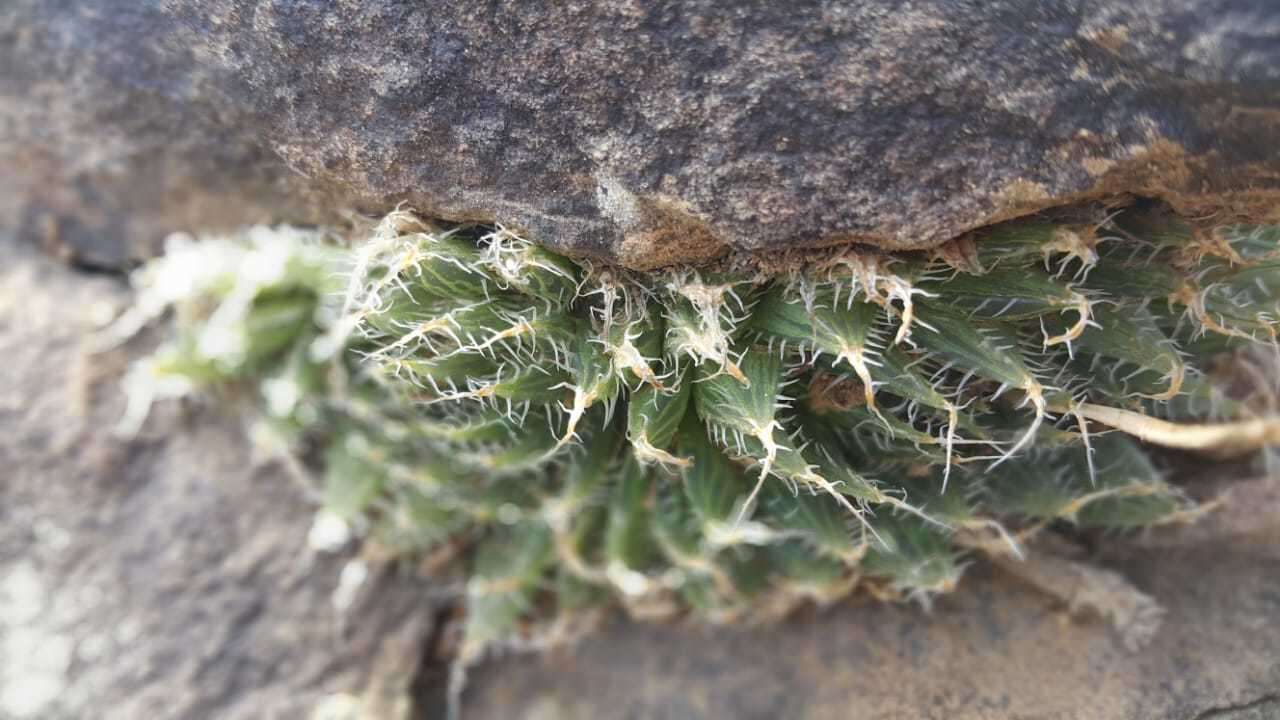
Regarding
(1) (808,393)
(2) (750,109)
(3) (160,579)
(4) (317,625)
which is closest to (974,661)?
(1) (808,393)

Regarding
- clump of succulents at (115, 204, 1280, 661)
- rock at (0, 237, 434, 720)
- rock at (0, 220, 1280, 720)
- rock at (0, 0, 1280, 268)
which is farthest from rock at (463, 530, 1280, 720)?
rock at (0, 0, 1280, 268)

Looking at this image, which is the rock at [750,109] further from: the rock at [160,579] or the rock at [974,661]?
the rock at [160,579]

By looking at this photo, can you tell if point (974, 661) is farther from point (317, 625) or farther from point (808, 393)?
point (317, 625)

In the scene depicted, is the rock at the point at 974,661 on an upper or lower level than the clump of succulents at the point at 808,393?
lower

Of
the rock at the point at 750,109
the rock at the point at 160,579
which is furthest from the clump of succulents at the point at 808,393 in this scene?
the rock at the point at 160,579

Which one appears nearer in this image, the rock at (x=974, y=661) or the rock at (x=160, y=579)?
the rock at (x=974, y=661)

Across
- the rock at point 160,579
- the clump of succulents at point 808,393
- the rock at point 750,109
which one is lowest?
the rock at point 160,579
